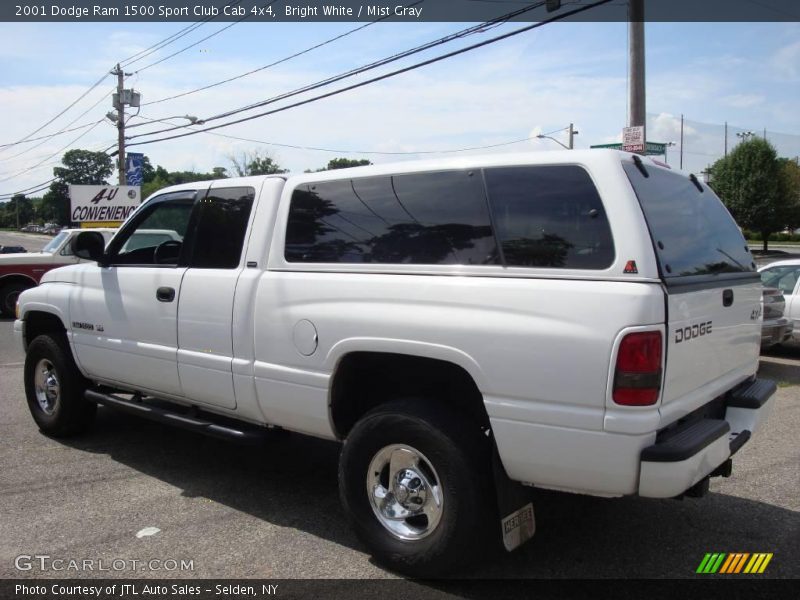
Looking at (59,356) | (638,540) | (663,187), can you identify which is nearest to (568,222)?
(663,187)

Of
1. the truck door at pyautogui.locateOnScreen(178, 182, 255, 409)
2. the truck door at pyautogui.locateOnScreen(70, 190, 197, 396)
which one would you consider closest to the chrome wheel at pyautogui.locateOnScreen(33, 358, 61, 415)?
the truck door at pyautogui.locateOnScreen(70, 190, 197, 396)

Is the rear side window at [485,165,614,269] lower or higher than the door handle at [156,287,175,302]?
higher

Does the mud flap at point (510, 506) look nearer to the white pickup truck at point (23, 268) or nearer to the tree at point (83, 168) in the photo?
the white pickup truck at point (23, 268)

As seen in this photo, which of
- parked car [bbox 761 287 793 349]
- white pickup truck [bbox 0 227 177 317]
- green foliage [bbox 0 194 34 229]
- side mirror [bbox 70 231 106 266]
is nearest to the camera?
side mirror [bbox 70 231 106 266]

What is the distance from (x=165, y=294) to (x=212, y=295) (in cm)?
49

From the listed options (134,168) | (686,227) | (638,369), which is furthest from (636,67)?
(134,168)

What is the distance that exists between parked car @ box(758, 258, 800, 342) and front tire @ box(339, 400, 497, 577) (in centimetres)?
739

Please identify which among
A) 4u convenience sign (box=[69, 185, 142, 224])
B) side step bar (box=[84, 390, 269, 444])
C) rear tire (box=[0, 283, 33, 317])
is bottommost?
rear tire (box=[0, 283, 33, 317])

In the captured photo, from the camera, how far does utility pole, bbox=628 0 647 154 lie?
1048cm

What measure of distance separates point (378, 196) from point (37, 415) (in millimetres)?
4066

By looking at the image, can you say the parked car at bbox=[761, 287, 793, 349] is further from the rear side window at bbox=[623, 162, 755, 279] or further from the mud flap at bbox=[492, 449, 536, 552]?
the mud flap at bbox=[492, 449, 536, 552]

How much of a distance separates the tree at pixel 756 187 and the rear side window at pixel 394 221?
41.6m

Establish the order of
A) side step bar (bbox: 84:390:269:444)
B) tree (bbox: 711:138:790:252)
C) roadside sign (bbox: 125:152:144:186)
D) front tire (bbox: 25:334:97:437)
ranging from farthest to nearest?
tree (bbox: 711:138:790:252) → roadside sign (bbox: 125:152:144:186) → front tire (bbox: 25:334:97:437) → side step bar (bbox: 84:390:269:444)

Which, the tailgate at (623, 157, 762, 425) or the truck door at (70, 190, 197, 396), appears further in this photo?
the truck door at (70, 190, 197, 396)
